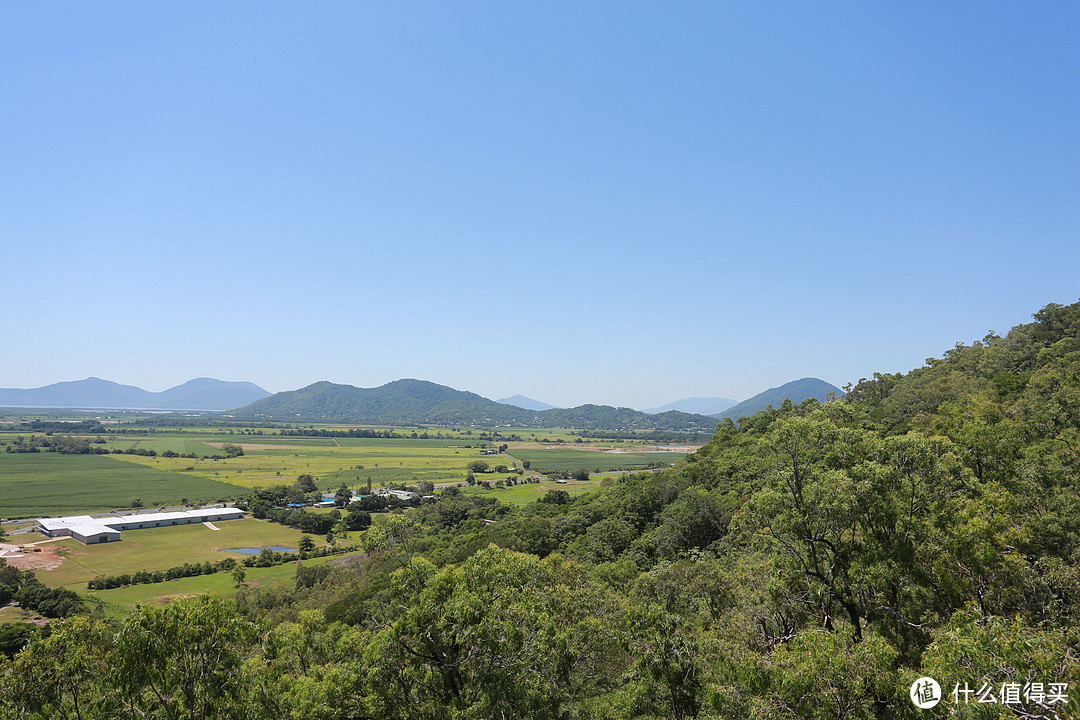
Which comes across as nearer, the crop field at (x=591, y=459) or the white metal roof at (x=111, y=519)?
the white metal roof at (x=111, y=519)

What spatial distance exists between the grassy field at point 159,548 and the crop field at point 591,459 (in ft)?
250

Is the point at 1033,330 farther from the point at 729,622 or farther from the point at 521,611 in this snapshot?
the point at 521,611

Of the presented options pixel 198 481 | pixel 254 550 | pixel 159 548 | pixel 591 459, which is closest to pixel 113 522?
pixel 159 548

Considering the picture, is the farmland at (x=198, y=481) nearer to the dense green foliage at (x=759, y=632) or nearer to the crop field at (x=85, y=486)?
the crop field at (x=85, y=486)

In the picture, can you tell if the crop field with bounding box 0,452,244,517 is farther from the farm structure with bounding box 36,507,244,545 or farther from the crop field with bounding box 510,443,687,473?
the crop field with bounding box 510,443,687,473

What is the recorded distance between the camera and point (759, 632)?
15352 millimetres

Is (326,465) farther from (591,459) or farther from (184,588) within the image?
(184,588)

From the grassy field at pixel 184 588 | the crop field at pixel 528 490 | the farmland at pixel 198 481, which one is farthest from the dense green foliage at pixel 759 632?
the crop field at pixel 528 490

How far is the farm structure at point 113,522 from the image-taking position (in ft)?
218

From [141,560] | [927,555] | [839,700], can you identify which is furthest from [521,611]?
[141,560]

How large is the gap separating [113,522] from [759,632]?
90022 mm

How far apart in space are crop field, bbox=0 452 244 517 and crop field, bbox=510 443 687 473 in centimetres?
8123

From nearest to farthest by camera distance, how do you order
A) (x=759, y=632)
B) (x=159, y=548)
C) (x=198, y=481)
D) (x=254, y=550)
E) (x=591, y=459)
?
(x=759, y=632) < (x=159, y=548) < (x=254, y=550) < (x=198, y=481) < (x=591, y=459)

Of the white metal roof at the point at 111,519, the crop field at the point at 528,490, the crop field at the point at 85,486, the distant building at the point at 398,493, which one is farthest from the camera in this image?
the distant building at the point at 398,493
